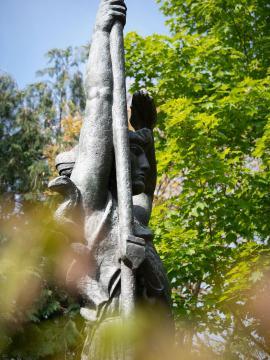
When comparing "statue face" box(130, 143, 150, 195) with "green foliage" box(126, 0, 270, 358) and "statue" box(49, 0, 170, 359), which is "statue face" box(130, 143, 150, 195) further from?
"green foliage" box(126, 0, 270, 358)

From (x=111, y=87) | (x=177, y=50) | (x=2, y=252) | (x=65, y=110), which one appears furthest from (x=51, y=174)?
(x=111, y=87)

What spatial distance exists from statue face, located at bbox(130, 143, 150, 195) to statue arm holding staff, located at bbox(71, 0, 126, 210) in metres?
0.26

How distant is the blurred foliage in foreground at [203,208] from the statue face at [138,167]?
4.52 feet

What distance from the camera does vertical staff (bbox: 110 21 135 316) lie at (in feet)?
8.80

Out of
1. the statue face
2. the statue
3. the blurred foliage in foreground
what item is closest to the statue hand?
the statue

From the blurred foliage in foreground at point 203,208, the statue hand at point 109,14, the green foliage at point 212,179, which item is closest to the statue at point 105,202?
the statue hand at point 109,14

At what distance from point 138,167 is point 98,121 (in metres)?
0.44

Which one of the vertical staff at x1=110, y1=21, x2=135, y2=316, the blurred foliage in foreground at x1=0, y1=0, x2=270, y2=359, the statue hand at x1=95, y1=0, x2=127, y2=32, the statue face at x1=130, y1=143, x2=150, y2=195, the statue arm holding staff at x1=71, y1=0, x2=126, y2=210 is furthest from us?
the blurred foliage in foreground at x1=0, y1=0, x2=270, y2=359

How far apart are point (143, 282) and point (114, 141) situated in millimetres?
944

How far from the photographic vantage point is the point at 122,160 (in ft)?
10.0

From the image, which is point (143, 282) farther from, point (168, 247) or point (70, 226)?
point (168, 247)

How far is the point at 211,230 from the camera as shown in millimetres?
7340

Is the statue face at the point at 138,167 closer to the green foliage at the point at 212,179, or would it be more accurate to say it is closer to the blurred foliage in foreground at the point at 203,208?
the blurred foliage in foreground at the point at 203,208

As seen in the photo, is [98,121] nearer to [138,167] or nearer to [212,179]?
[138,167]
